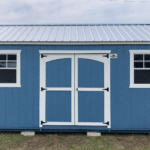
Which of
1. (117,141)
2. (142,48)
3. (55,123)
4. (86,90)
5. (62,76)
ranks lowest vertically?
(117,141)

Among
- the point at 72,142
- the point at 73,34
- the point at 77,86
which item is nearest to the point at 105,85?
the point at 77,86

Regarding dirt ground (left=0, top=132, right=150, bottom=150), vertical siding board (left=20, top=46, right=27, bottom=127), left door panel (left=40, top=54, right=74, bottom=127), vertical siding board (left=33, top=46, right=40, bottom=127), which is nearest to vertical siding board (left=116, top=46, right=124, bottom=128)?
dirt ground (left=0, top=132, right=150, bottom=150)

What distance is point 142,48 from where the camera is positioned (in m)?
4.14

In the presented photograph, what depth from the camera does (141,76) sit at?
13.7 ft

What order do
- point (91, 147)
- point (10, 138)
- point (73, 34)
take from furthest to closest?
point (73, 34) → point (10, 138) → point (91, 147)

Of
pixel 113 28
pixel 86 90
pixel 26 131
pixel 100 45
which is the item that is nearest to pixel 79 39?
pixel 100 45

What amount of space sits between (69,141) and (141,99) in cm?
250

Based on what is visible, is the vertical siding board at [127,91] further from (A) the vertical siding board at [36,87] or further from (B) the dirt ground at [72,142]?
(A) the vertical siding board at [36,87]

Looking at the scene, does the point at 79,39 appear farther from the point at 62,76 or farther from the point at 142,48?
the point at 142,48

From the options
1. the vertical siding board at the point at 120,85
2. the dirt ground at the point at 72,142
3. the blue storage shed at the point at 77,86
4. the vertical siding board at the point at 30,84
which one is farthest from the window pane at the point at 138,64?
the vertical siding board at the point at 30,84

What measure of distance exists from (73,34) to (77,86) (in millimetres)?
1879

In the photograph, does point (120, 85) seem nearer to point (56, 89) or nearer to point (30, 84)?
point (56, 89)

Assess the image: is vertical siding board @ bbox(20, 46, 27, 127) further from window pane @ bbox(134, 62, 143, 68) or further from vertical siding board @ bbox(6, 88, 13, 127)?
window pane @ bbox(134, 62, 143, 68)

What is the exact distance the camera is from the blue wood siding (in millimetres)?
4105
